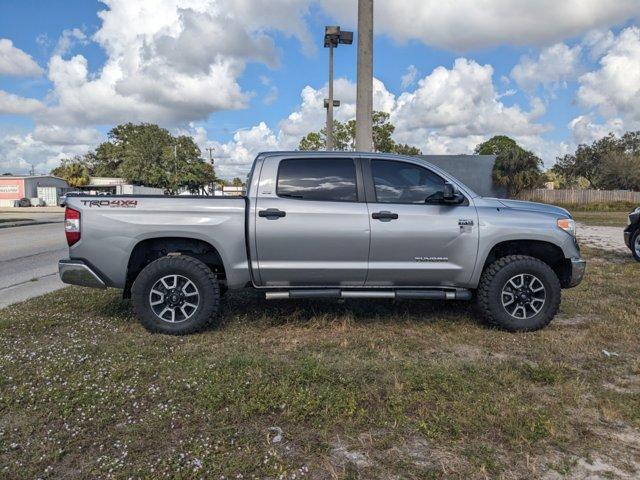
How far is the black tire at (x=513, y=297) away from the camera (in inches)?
196

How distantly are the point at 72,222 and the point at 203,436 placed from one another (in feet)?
9.55

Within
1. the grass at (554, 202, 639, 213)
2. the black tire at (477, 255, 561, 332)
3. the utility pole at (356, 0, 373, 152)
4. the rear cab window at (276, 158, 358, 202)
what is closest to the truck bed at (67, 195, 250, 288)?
the rear cab window at (276, 158, 358, 202)

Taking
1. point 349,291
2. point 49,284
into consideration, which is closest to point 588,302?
point 349,291

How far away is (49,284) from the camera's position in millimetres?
7984

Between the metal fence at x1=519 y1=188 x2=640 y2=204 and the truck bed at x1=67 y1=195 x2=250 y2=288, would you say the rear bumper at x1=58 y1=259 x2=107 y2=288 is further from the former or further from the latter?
the metal fence at x1=519 y1=188 x2=640 y2=204

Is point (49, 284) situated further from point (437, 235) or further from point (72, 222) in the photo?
point (437, 235)

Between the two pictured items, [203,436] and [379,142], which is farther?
[379,142]

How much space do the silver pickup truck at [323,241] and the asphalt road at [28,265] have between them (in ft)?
9.30

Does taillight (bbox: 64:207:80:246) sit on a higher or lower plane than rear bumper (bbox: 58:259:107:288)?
higher

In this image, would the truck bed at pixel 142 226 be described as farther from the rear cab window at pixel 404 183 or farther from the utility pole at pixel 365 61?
the utility pole at pixel 365 61

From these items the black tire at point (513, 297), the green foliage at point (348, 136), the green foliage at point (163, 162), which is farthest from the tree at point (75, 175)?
the black tire at point (513, 297)

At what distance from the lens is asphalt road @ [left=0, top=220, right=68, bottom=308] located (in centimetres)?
738

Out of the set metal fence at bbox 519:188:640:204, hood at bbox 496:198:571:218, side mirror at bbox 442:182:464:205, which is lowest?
hood at bbox 496:198:571:218

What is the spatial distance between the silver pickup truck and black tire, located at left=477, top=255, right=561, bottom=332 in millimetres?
11
